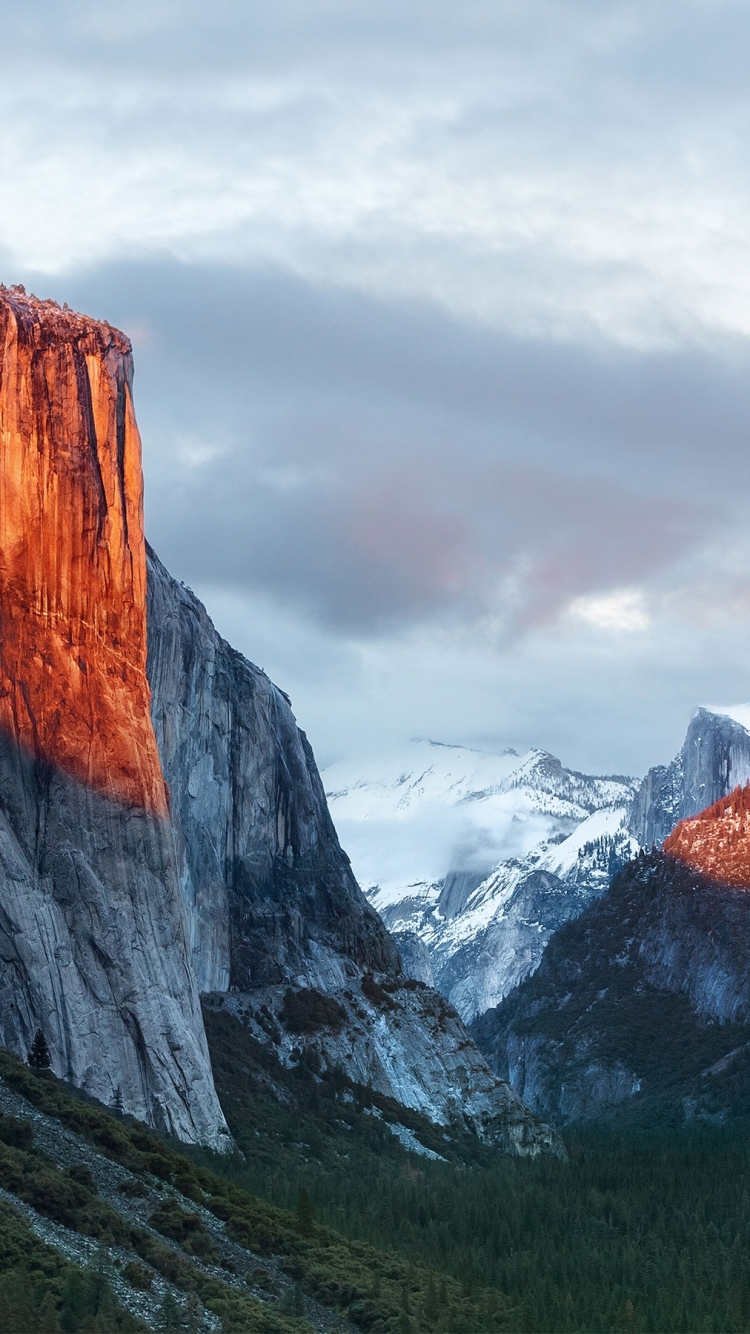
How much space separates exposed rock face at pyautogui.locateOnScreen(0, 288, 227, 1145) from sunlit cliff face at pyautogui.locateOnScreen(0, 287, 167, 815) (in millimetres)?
158

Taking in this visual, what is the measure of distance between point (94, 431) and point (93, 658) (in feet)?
63.0

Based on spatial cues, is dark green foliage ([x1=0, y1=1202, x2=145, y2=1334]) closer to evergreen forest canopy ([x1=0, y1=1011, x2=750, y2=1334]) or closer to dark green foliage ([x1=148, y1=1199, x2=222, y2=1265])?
evergreen forest canopy ([x1=0, y1=1011, x2=750, y2=1334])

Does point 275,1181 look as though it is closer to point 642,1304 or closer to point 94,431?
point 642,1304

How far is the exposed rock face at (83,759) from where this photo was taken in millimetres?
136125

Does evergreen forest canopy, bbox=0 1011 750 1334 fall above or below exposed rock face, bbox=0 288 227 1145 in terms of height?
below

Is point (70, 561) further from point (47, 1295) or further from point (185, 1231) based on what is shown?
point (47, 1295)

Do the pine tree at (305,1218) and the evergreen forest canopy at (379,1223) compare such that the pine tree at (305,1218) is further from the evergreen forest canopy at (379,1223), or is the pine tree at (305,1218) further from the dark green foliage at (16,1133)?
the dark green foliage at (16,1133)

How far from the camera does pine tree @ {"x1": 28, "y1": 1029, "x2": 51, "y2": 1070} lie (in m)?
125

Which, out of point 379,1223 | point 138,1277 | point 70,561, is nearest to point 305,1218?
point 379,1223

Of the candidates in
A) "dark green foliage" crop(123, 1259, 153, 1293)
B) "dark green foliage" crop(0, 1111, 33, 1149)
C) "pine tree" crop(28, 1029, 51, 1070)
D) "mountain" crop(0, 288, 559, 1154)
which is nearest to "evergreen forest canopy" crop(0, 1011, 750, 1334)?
"dark green foliage" crop(0, 1111, 33, 1149)

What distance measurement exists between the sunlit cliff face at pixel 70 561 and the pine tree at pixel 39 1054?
79.1ft

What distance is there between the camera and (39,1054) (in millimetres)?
125688

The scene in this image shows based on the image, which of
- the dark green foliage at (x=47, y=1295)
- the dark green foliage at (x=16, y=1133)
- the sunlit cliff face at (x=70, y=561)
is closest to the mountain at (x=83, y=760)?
the sunlit cliff face at (x=70, y=561)

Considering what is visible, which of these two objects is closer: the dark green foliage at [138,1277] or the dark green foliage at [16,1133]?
the dark green foliage at [138,1277]
